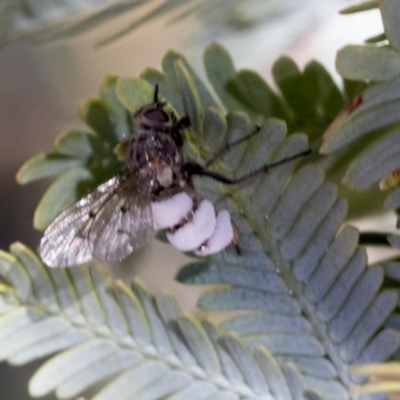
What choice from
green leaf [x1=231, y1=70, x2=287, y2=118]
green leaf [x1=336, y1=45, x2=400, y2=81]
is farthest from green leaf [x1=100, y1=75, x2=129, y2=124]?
green leaf [x1=336, y1=45, x2=400, y2=81]

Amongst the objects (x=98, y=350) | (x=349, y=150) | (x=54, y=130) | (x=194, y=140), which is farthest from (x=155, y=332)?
(x=54, y=130)

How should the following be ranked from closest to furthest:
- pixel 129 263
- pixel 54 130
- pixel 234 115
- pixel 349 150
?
pixel 234 115 → pixel 349 150 → pixel 129 263 → pixel 54 130

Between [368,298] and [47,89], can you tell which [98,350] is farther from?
[47,89]

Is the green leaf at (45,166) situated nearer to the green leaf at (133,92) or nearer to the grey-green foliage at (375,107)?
the green leaf at (133,92)

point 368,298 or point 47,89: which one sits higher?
point 47,89

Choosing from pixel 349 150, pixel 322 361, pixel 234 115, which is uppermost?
pixel 234 115

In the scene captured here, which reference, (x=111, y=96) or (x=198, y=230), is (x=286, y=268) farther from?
(x=111, y=96)

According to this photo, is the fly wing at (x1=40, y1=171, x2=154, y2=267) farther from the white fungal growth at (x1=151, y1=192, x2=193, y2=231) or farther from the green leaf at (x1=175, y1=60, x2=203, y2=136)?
the green leaf at (x1=175, y1=60, x2=203, y2=136)

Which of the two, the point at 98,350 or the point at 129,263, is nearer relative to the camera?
the point at 98,350

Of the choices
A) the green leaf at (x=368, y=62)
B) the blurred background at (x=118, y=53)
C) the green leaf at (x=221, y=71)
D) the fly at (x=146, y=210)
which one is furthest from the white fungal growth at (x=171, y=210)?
the blurred background at (x=118, y=53)

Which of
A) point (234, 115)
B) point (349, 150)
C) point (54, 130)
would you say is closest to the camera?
point (234, 115)
